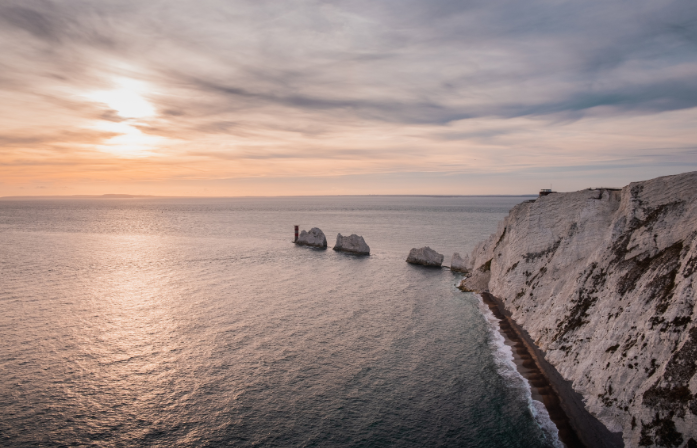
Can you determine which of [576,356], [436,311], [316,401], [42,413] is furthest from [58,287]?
[576,356]

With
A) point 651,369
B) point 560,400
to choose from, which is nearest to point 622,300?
point 651,369

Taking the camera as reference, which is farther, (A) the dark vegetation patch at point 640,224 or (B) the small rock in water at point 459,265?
(B) the small rock in water at point 459,265

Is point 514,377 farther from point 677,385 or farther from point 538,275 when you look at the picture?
point 538,275

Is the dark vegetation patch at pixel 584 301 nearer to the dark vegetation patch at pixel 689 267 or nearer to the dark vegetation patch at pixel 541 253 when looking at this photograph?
the dark vegetation patch at pixel 689 267

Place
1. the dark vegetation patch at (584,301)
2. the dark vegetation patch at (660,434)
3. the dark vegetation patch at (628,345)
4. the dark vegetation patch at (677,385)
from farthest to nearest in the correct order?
1. the dark vegetation patch at (584,301)
2. the dark vegetation patch at (628,345)
3. the dark vegetation patch at (677,385)
4. the dark vegetation patch at (660,434)

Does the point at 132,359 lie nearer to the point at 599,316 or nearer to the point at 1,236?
the point at 599,316

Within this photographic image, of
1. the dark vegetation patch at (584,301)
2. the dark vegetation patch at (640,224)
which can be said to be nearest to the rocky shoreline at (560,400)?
the dark vegetation patch at (584,301)

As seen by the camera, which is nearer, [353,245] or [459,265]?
[459,265]
